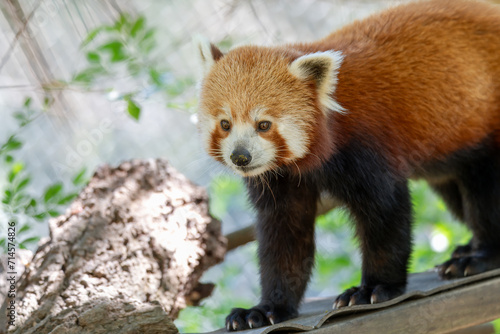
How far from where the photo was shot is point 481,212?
3.02 m

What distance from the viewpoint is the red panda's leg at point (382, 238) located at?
2564 millimetres

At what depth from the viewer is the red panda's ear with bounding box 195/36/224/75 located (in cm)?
269

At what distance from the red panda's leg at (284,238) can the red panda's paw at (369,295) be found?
284mm

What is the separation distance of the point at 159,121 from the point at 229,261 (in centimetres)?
172

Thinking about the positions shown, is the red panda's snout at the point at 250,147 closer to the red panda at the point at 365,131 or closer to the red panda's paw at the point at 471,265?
the red panda at the point at 365,131

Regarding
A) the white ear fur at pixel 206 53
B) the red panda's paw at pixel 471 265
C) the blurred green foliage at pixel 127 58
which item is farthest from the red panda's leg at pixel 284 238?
the blurred green foliage at pixel 127 58

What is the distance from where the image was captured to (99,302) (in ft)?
7.89

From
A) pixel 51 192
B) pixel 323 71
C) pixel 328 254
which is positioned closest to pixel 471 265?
pixel 323 71

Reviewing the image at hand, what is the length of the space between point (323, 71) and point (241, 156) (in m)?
0.55

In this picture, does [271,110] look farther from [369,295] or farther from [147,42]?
[147,42]

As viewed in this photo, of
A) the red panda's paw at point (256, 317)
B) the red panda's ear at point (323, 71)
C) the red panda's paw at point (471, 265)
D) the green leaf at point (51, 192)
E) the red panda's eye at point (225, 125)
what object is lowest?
the red panda's paw at point (256, 317)

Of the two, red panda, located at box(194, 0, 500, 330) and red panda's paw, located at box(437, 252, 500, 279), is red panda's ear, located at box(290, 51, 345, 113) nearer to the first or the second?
red panda, located at box(194, 0, 500, 330)

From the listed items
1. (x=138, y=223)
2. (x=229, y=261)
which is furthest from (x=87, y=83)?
(x=229, y=261)

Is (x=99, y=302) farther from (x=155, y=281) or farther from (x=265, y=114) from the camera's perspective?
(x=265, y=114)
